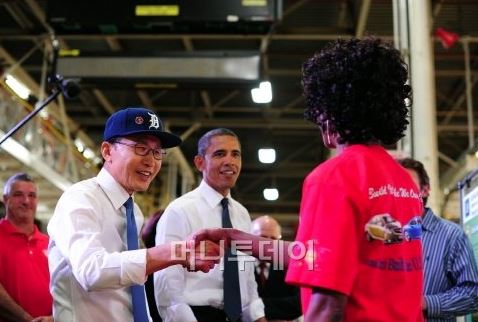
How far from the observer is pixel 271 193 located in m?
19.6

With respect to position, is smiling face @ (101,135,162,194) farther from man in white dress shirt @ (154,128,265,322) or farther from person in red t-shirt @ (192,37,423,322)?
person in red t-shirt @ (192,37,423,322)

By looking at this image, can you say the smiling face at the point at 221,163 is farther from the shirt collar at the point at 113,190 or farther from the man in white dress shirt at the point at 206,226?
the shirt collar at the point at 113,190

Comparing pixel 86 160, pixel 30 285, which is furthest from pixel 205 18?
pixel 86 160

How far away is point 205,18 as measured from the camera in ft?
21.3

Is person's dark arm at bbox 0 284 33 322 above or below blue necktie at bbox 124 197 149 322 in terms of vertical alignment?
below

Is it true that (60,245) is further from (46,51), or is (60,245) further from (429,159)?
(46,51)

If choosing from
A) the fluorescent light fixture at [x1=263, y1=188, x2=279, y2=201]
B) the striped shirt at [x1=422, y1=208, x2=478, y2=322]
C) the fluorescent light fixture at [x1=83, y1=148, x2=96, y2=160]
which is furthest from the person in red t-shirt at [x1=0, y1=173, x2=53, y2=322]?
the fluorescent light fixture at [x1=263, y1=188, x2=279, y2=201]

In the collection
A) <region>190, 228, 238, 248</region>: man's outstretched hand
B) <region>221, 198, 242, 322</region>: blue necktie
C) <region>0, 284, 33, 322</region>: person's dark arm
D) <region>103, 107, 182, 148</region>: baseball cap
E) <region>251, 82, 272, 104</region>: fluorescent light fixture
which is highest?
<region>251, 82, 272, 104</region>: fluorescent light fixture

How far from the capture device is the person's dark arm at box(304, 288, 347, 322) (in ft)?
5.89

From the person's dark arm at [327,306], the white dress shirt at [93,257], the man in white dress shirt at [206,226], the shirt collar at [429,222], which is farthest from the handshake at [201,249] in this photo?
the shirt collar at [429,222]

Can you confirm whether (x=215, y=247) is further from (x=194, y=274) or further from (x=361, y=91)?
(x=194, y=274)

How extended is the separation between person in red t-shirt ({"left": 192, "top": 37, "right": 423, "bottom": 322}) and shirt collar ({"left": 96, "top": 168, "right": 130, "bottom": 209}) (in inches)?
39.3

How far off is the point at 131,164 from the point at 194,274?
35.5 inches

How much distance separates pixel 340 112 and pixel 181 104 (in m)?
12.4
